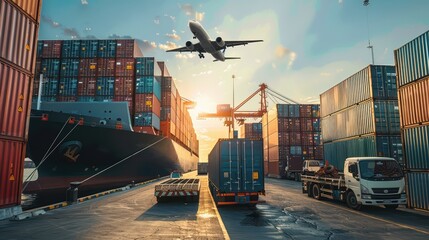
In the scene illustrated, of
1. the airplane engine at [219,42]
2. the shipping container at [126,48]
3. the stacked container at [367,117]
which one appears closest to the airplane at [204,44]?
the airplane engine at [219,42]

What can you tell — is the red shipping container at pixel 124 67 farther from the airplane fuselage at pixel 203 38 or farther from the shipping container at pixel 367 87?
the shipping container at pixel 367 87

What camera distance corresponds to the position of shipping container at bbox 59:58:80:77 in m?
36.7

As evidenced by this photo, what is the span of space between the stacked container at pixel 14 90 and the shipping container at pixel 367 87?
70.9ft

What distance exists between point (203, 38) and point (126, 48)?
69.3 ft

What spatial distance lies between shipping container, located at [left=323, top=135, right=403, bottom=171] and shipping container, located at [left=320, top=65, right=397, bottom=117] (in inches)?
120

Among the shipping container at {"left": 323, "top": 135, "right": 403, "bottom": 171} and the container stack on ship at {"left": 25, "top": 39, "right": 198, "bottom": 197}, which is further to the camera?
the container stack on ship at {"left": 25, "top": 39, "right": 198, "bottom": 197}

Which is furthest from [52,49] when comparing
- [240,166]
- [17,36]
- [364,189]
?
[364,189]

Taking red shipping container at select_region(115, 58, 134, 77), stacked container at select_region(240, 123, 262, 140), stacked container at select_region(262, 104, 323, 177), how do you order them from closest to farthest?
1. red shipping container at select_region(115, 58, 134, 77)
2. stacked container at select_region(262, 104, 323, 177)
3. stacked container at select_region(240, 123, 262, 140)

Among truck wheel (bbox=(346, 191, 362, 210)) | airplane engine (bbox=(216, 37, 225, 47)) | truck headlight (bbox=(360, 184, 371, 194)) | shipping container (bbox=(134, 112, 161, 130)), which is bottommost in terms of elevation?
truck wheel (bbox=(346, 191, 362, 210))

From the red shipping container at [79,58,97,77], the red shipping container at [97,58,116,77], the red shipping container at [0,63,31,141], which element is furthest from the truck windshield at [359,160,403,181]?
the red shipping container at [79,58,97,77]

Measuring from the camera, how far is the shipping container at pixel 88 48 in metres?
37.7

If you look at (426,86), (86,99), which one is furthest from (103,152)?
(426,86)

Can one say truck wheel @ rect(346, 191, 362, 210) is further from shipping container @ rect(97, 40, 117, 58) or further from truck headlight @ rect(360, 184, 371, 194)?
shipping container @ rect(97, 40, 117, 58)

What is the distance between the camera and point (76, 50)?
126 feet
